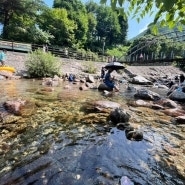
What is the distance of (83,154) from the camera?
3.30 metres

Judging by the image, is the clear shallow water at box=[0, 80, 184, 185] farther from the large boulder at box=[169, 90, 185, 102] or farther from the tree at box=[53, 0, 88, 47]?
the tree at box=[53, 0, 88, 47]

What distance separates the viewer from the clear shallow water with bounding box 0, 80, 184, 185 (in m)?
2.65

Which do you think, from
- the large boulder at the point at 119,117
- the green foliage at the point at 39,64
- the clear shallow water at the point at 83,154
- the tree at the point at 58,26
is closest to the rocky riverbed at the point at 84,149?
the clear shallow water at the point at 83,154

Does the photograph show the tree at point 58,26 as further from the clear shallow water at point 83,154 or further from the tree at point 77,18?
the clear shallow water at point 83,154

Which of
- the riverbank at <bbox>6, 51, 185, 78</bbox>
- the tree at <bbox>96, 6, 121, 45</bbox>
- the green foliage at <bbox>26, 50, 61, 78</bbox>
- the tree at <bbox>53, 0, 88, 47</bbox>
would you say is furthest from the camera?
the tree at <bbox>96, 6, 121, 45</bbox>

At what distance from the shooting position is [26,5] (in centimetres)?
3178

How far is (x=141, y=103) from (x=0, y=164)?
Result: 645cm

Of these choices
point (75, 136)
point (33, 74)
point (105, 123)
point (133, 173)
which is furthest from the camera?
point (33, 74)

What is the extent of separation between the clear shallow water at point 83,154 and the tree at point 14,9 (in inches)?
1252

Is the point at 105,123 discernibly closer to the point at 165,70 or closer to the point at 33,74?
the point at 33,74

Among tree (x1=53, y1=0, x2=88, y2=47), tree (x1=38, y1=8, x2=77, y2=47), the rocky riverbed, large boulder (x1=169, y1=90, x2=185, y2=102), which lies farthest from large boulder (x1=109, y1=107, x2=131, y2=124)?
tree (x1=53, y1=0, x2=88, y2=47)

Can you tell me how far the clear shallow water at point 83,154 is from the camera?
265 centimetres

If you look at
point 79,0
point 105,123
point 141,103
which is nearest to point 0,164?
point 105,123

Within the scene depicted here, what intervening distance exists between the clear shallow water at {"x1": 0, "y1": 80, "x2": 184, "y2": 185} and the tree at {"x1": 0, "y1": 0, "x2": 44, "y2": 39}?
104 ft
